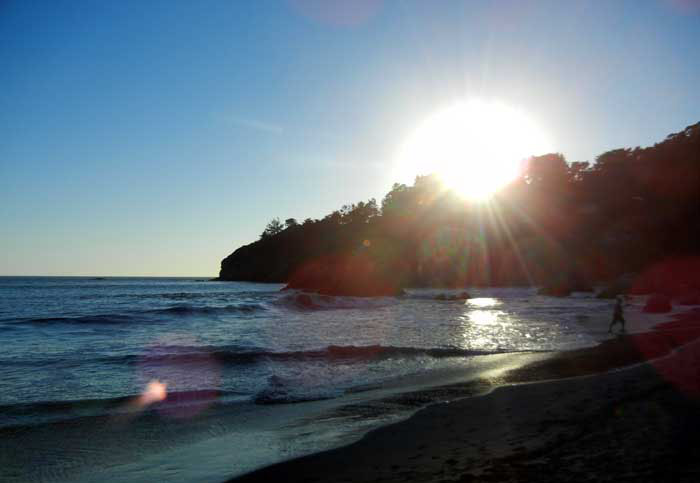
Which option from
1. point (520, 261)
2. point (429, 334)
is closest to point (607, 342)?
point (429, 334)

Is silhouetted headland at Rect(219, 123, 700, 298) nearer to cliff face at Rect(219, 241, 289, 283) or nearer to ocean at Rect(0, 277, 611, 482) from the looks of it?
cliff face at Rect(219, 241, 289, 283)

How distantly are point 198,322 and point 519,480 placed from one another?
2542 centimetres

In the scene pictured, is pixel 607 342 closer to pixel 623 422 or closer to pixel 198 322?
pixel 623 422

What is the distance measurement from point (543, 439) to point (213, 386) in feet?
26.1

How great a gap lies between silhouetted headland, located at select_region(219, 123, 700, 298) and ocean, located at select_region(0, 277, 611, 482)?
115 ft

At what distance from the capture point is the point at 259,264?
552 feet

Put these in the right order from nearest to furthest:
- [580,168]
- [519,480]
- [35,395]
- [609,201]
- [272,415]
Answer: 1. [519,480]
2. [272,415]
3. [35,395]
4. [609,201]
5. [580,168]

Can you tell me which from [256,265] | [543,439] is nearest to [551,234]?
[543,439]

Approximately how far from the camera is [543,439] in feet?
20.5

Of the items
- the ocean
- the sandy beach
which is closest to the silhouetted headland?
the ocean

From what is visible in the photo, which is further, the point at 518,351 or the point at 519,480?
the point at 518,351

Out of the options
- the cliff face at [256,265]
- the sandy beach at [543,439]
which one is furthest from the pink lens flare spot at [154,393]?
the cliff face at [256,265]

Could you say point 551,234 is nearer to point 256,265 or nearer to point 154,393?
point 154,393

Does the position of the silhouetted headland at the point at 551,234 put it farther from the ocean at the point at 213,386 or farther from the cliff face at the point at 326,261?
the ocean at the point at 213,386
